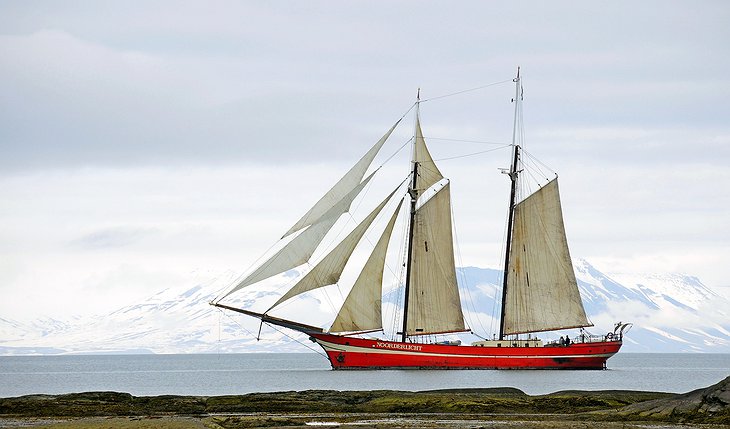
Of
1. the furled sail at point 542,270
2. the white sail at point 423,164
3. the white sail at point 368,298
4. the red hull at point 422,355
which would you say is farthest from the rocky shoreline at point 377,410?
the furled sail at point 542,270

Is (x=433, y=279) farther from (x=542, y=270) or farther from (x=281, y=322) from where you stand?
(x=281, y=322)

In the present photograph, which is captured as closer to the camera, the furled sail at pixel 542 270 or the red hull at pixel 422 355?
the red hull at pixel 422 355

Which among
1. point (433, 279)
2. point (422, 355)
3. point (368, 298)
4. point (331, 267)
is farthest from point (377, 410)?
point (422, 355)

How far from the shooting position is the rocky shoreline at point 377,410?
38219mm

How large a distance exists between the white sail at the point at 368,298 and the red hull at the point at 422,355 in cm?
334

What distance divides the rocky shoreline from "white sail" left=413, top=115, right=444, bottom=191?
117ft

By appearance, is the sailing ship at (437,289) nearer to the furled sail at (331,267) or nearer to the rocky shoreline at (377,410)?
the furled sail at (331,267)

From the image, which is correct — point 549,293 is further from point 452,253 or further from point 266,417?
point 266,417

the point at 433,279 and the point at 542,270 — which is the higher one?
the point at 542,270

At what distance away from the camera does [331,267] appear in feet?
261

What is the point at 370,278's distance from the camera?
269 ft

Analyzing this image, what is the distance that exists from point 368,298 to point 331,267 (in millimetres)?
4523

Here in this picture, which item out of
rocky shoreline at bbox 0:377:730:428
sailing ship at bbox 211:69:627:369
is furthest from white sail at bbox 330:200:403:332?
rocky shoreline at bbox 0:377:730:428

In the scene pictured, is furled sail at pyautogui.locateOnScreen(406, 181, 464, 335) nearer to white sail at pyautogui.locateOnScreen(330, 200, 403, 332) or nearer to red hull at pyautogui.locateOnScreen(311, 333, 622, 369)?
red hull at pyautogui.locateOnScreen(311, 333, 622, 369)
